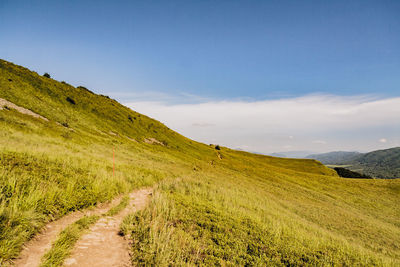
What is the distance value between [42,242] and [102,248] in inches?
69.2

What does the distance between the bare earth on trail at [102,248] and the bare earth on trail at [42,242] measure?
0.74m

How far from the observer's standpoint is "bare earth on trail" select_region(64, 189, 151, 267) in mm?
5156

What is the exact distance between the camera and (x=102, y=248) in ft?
19.2

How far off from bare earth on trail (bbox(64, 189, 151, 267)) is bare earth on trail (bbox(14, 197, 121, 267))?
0.74 meters

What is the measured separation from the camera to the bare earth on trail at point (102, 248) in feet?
16.9

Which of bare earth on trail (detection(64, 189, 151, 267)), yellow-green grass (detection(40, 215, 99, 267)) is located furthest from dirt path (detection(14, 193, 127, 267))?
bare earth on trail (detection(64, 189, 151, 267))

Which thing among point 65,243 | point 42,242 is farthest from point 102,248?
point 42,242

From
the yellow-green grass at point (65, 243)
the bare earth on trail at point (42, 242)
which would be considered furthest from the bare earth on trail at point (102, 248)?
the bare earth on trail at point (42, 242)

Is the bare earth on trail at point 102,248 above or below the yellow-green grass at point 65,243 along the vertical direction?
below

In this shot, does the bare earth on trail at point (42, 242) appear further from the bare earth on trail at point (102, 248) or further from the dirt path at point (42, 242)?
the bare earth on trail at point (102, 248)

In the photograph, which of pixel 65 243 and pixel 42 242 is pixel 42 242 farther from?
pixel 65 243

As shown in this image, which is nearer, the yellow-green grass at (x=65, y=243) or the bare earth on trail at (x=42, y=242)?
the bare earth on trail at (x=42, y=242)

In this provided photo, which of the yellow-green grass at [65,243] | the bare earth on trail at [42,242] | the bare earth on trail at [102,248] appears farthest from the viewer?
the bare earth on trail at [102,248]

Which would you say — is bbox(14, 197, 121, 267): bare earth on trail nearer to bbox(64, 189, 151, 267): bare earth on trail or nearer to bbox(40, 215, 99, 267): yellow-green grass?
bbox(40, 215, 99, 267): yellow-green grass
